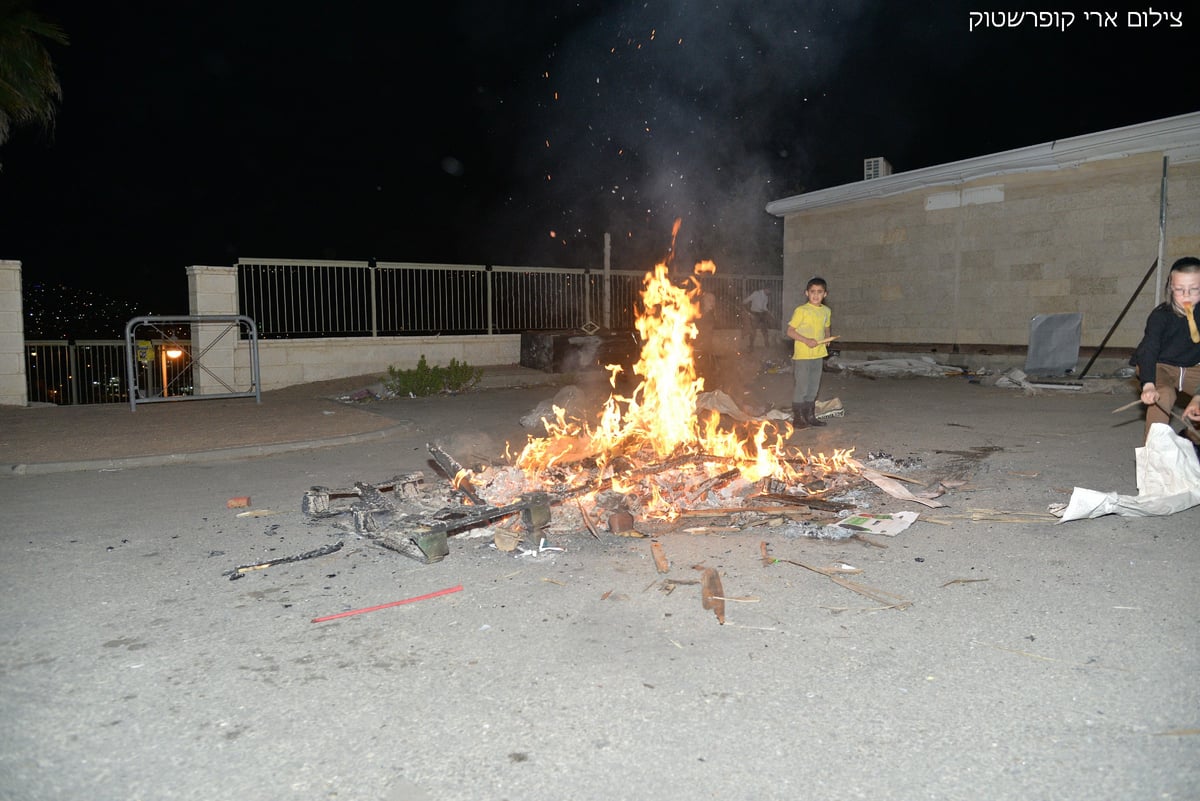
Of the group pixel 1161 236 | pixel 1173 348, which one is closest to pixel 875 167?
pixel 1161 236

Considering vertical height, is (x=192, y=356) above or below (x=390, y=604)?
above

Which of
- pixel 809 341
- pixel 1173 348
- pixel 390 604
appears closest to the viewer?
A: pixel 390 604

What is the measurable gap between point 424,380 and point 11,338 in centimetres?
645

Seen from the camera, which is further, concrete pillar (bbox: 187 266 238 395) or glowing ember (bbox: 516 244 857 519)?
concrete pillar (bbox: 187 266 238 395)

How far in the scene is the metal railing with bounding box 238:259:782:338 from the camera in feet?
51.1

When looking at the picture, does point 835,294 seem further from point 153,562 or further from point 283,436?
point 153,562

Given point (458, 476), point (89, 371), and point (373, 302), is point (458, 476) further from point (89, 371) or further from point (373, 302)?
point (89, 371)

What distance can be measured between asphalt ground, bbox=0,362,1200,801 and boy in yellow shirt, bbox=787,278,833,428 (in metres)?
3.44

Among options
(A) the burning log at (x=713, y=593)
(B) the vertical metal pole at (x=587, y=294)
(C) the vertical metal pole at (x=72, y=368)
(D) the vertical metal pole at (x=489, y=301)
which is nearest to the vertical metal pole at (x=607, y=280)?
(B) the vertical metal pole at (x=587, y=294)

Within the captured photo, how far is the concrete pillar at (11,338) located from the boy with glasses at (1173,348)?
585 inches

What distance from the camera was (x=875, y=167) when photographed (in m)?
18.6

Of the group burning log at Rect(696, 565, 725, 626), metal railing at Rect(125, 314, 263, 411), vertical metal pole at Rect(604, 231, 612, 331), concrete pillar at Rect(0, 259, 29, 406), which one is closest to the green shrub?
metal railing at Rect(125, 314, 263, 411)

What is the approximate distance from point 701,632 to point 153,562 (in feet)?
11.2

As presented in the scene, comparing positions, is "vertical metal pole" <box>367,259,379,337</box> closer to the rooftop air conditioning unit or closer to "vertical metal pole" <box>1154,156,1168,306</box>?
the rooftop air conditioning unit
